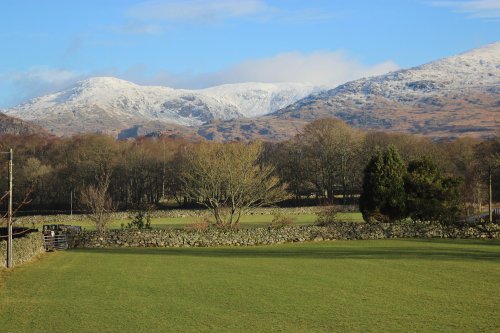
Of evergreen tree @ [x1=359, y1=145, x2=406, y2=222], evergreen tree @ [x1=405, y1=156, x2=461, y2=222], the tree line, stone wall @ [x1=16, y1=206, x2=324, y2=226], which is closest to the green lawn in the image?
evergreen tree @ [x1=405, y1=156, x2=461, y2=222]

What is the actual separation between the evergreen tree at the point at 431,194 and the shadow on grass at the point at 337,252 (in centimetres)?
801

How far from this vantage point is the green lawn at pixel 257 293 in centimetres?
1631

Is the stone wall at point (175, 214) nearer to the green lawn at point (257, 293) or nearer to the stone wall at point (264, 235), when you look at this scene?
the stone wall at point (264, 235)

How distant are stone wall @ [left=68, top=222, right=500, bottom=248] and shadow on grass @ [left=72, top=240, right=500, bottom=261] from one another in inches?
76.0

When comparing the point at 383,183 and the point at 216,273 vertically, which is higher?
the point at 383,183

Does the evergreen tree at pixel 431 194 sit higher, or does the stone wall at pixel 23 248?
the evergreen tree at pixel 431 194

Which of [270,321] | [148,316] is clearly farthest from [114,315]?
[270,321]

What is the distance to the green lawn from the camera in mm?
16312

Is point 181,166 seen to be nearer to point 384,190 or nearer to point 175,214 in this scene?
point 175,214

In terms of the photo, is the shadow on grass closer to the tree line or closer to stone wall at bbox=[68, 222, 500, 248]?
stone wall at bbox=[68, 222, 500, 248]

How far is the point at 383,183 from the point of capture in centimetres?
5138

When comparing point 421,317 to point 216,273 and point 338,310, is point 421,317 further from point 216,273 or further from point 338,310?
point 216,273

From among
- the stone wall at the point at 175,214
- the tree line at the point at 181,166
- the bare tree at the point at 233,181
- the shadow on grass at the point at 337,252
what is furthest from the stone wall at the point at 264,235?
the tree line at the point at 181,166

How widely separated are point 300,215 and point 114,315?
6624cm
